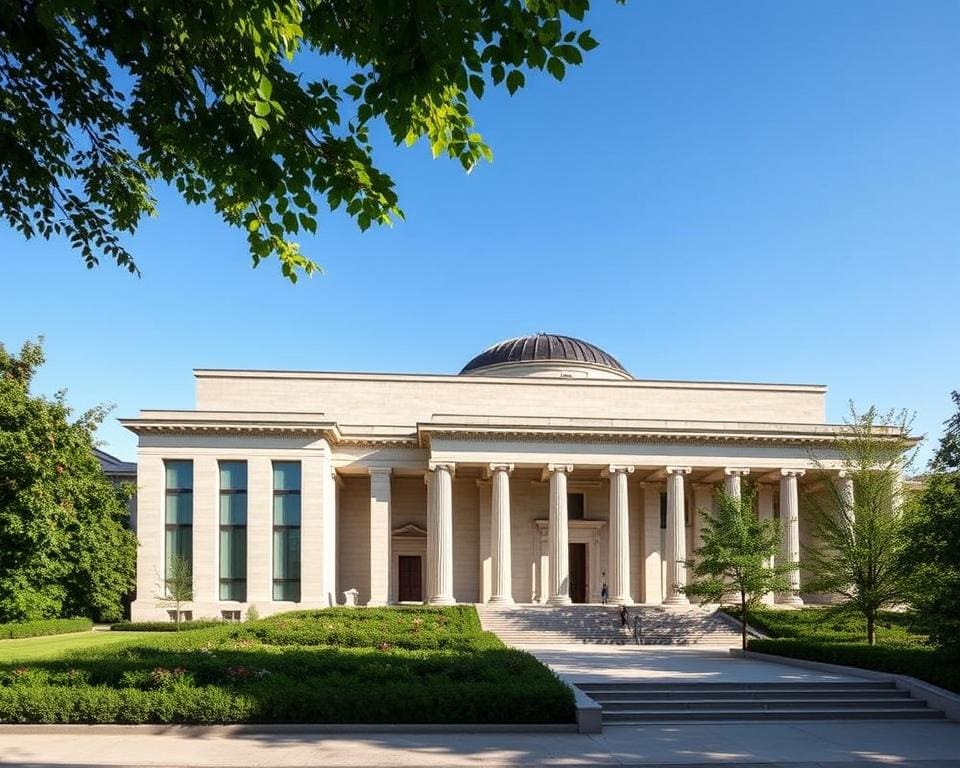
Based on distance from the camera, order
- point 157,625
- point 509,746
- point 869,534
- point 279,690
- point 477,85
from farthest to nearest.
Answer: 1. point 157,625
2. point 869,534
3. point 279,690
4. point 509,746
5. point 477,85

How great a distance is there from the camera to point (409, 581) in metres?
51.8

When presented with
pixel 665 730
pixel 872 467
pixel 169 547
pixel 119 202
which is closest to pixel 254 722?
pixel 665 730

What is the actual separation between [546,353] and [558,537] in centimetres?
1690

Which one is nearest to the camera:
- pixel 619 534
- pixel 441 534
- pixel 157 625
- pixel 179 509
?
pixel 157 625

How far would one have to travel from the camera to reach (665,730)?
1529 cm

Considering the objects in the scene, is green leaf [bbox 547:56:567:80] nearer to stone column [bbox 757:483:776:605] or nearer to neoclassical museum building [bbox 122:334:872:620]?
neoclassical museum building [bbox 122:334:872:620]

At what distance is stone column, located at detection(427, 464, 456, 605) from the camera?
4494 centimetres

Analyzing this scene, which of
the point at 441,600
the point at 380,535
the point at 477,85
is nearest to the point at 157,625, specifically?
the point at 380,535

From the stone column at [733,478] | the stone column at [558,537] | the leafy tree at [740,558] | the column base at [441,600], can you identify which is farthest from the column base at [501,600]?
the stone column at [733,478]

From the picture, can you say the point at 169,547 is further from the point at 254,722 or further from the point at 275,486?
the point at 254,722

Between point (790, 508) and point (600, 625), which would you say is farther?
point (790, 508)

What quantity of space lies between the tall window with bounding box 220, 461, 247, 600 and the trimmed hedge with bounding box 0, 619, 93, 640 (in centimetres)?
701

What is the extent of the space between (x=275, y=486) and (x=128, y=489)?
775 centimetres

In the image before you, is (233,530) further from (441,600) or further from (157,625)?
(441,600)
